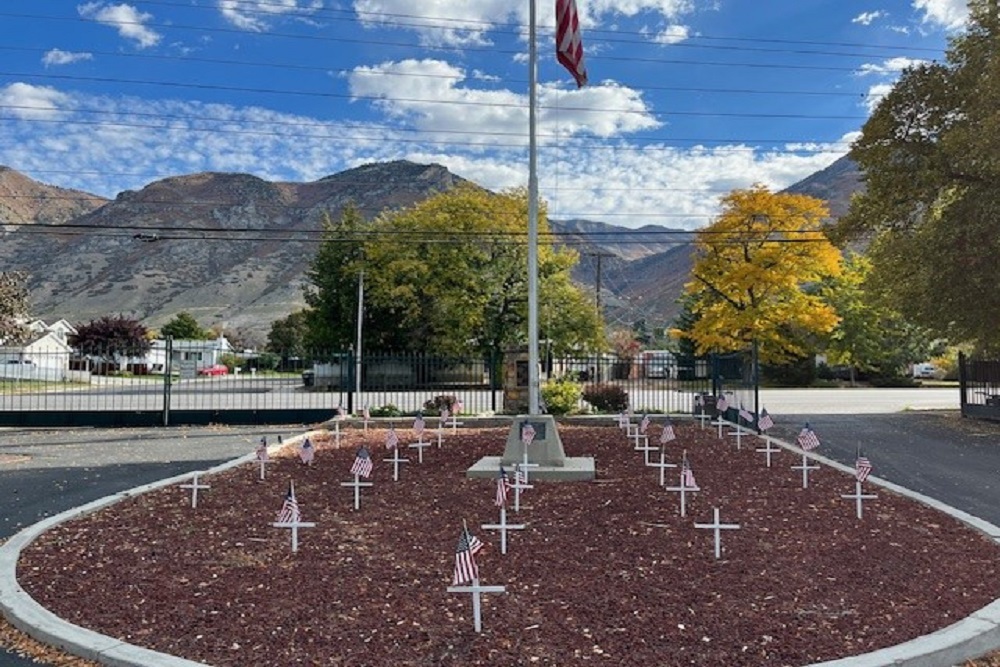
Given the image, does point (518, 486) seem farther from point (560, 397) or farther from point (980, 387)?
point (980, 387)

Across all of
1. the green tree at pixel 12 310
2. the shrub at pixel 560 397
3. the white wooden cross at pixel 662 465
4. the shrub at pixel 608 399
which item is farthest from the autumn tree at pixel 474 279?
the white wooden cross at pixel 662 465

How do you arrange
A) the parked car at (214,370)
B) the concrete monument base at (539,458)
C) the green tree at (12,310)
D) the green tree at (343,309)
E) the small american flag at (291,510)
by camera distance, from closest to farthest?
the small american flag at (291,510)
the concrete monument base at (539,458)
the parked car at (214,370)
the green tree at (343,309)
the green tree at (12,310)

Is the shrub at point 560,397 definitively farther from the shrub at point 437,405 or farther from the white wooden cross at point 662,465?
the white wooden cross at point 662,465

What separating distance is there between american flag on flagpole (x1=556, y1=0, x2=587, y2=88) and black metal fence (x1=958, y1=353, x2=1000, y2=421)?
16.4 m

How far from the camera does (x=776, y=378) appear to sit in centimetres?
5297

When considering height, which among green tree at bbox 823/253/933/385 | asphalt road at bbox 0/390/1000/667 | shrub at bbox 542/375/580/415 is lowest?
asphalt road at bbox 0/390/1000/667

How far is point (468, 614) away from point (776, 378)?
5214 centimetres

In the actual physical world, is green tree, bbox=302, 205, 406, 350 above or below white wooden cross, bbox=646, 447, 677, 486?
above

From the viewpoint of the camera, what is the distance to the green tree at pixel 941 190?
16.7 metres

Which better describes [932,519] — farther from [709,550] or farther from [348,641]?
[348,641]

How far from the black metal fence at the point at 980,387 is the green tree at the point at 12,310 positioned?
2027 inches

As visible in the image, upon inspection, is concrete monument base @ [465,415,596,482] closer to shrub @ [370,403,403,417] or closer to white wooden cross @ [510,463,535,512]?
white wooden cross @ [510,463,535,512]

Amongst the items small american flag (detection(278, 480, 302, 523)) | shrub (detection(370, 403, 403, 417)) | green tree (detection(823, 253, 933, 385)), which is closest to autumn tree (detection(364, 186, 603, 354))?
green tree (detection(823, 253, 933, 385))

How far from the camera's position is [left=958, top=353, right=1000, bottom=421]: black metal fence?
20.2 meters
